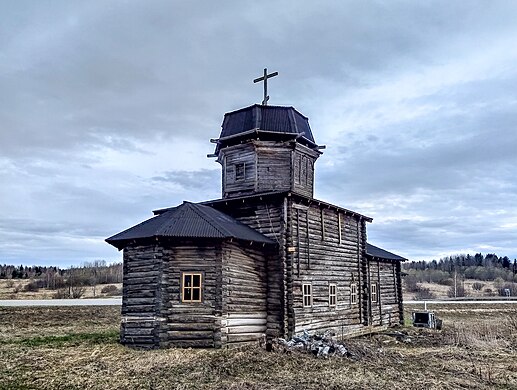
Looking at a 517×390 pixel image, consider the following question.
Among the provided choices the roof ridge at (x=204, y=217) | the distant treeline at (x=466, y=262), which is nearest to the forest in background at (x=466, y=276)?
the distant treeline at (x=466, y=262)

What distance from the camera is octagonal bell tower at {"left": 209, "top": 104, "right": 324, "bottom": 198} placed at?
25.3 m

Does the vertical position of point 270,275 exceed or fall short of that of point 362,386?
it exceeds it

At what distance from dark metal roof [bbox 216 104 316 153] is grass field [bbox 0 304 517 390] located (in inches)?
437

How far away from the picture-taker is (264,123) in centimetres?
2573

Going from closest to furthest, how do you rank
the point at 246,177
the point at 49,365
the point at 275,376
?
the point at 275,376 → the point at 49,365 → the point at 246,177

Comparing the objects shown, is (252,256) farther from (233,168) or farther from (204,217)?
(233,168)

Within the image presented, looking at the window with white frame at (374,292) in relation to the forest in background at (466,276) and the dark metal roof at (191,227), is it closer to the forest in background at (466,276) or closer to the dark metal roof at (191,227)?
the dark metal roof at (191,227)

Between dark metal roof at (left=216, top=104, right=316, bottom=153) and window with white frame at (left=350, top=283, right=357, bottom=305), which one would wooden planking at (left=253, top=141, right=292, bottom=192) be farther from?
window with white frame at (left=350, top=283, right=357, bottom=305)

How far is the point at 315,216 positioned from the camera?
78.1 feet

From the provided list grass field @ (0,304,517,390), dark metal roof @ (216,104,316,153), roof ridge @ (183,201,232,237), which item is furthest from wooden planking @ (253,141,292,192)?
grass field @ (0,304,517,390)

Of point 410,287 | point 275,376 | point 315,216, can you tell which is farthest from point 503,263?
point 275,376

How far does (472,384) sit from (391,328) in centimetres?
1735

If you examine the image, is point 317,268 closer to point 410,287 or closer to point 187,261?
point 187,261

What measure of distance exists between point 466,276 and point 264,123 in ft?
350
